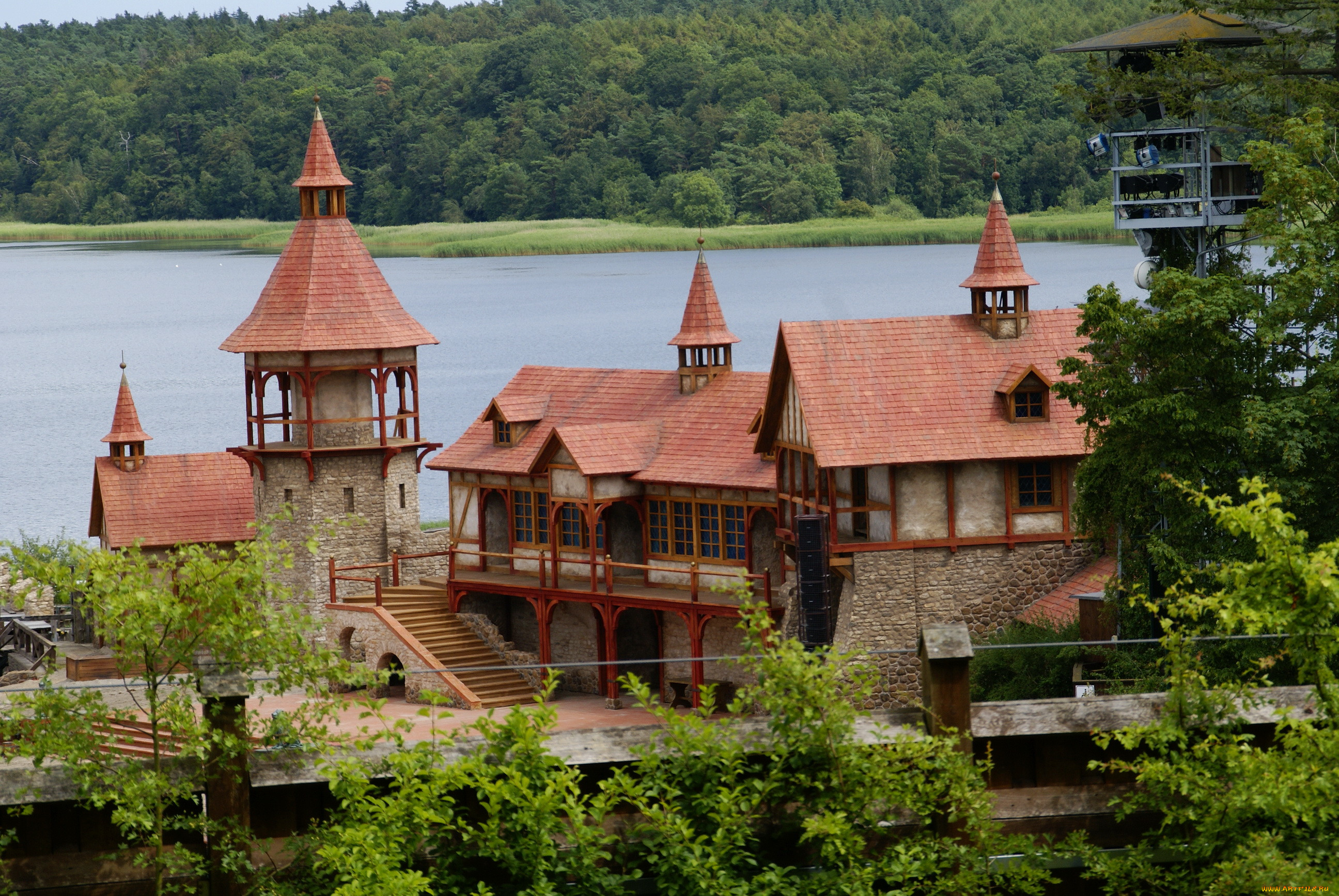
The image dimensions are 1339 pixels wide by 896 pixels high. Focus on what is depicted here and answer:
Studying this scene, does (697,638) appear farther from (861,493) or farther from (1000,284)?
(1000,284)

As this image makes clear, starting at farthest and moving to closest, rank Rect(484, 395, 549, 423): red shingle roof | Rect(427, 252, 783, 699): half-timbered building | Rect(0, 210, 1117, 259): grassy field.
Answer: Rect(0, 210, 1117, 259): grassy field
Rect(484, 395, 549, 423): red shingle roof
Rect(427, 252, 783, 699): half-timbered building

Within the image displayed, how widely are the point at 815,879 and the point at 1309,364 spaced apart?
1815 centimetres

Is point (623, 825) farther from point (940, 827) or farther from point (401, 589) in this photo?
point (401, 589)

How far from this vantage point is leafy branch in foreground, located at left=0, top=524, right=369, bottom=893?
11961 millimetres

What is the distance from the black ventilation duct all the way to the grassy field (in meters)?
91.1

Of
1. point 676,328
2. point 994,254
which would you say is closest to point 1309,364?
point 994,254

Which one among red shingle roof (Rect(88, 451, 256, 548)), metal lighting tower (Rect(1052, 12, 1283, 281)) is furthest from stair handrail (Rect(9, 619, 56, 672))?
metal lighting tower (Rect(1052, 12, 1283, 281))

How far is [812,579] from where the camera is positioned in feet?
110

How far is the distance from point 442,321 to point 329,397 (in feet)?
283

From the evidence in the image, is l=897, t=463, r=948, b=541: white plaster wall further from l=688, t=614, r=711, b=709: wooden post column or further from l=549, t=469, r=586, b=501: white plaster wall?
l=549, t=469, r=586, b=501: white plaster wall

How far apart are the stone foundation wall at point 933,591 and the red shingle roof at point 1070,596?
0.17 meters

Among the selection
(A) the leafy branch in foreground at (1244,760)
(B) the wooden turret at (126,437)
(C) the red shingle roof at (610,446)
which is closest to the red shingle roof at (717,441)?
(C) the red shingle roof at (610,446)

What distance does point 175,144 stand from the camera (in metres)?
162

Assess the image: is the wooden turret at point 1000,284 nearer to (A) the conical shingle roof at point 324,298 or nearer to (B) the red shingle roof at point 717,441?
(B) the red shingle roof at point 717,441
